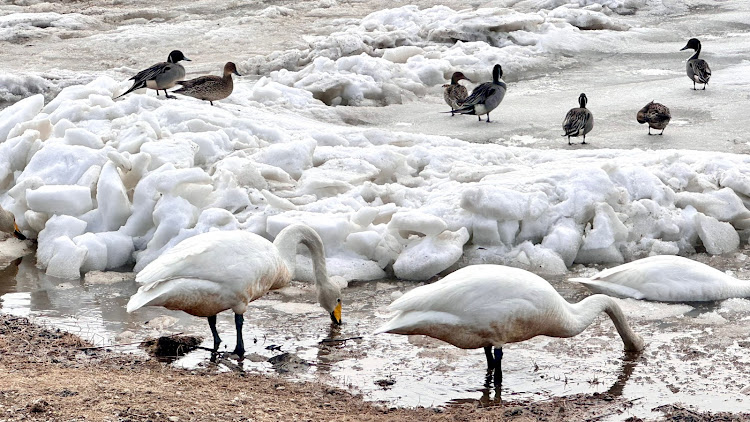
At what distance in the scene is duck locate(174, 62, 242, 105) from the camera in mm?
11734

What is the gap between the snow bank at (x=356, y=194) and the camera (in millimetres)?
8383

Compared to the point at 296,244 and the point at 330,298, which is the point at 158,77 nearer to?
the point at 296,244

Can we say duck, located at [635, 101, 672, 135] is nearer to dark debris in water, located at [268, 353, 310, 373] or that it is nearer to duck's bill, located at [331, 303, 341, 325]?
duck's bill, located at [331, 303, 341, 325]

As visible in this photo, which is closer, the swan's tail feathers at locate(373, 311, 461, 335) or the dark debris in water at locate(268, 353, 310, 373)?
the swan's tail feathers at locate(373, 311, 461, 335)

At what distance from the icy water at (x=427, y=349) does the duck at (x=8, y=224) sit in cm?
124

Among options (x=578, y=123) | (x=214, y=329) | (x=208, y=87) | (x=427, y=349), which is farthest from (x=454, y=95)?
(x=214, y=329)

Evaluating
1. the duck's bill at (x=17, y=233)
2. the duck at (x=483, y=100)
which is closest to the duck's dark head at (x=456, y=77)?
the duck at (x=483, y=100)

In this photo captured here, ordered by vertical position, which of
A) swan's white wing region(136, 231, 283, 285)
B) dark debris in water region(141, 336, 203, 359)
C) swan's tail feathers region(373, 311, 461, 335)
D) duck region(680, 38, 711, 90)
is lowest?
dark debris in water region(141, 336, 203, 359)

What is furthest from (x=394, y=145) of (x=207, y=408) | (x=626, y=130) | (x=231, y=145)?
(x=207, y=408)

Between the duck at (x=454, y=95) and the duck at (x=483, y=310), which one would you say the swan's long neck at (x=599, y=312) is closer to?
the duck at (x=483, y=310)

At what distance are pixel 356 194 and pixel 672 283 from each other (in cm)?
318

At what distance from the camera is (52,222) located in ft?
29.0

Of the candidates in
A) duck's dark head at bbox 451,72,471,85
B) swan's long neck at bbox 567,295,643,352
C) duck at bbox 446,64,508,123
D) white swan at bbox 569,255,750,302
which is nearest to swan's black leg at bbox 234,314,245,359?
swan's long neck at bbox 567,295,643,352

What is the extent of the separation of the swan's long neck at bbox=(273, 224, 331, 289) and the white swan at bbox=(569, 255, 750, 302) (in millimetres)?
1955
